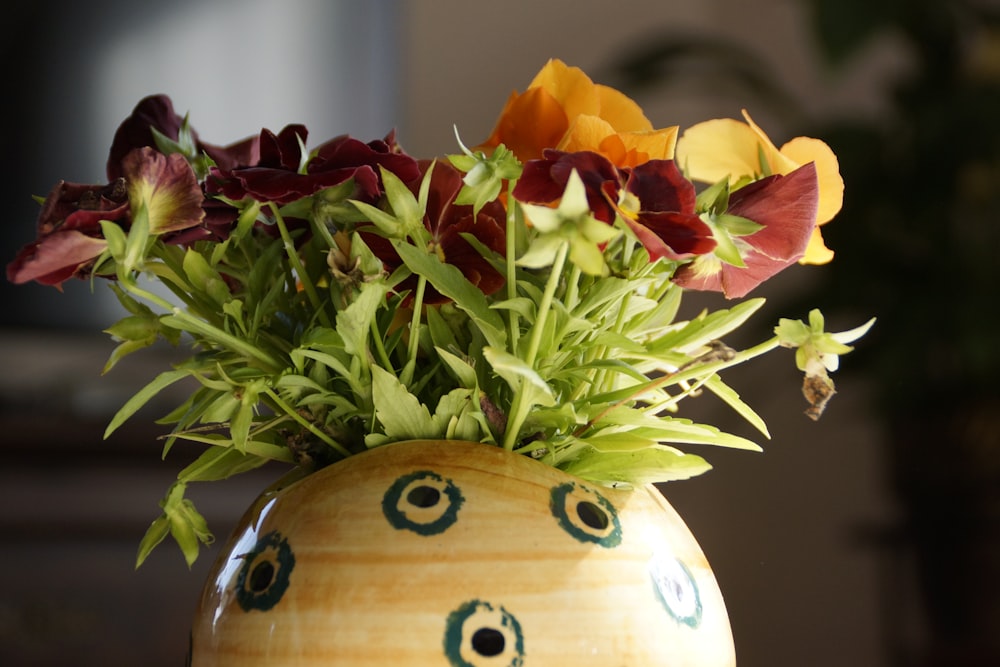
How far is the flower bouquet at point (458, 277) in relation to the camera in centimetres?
31

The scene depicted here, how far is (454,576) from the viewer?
0.30 metres

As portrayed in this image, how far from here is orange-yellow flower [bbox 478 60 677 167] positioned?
0.34 meters

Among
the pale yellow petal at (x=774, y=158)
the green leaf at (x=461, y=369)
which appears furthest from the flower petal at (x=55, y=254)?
the pale yellow petal at (x=774, y=158)

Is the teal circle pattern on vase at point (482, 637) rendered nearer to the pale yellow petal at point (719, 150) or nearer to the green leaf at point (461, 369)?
the green leaf at point (461, 369)

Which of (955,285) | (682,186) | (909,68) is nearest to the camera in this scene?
(682,186)

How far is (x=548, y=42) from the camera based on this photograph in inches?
71.7

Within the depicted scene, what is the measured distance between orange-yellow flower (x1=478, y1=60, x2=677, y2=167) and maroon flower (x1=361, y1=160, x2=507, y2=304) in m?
0.03

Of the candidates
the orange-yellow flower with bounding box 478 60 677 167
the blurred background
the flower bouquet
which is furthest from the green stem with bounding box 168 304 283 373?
the blurred background

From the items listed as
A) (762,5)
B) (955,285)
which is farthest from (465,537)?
(762,5)

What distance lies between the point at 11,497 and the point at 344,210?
0.96 m

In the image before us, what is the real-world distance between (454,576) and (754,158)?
0.61 ft

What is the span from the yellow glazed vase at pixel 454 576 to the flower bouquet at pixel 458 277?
2 cm

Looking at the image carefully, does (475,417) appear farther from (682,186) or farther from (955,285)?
(955,285)

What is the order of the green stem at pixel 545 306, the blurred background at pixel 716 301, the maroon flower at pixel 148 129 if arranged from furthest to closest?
the blurred background at pixel 716 301
the maroon flower at pixel 148 129
the green stem at pixel 545 306
